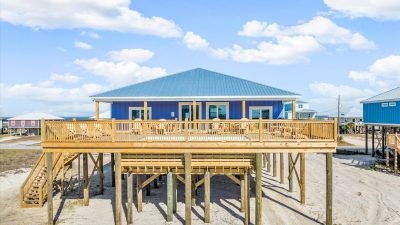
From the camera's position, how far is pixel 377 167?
100 feet

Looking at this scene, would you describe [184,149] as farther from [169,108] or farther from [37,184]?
[37,184]

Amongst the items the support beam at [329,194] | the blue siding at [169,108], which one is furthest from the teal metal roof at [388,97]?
the support beam at [329,194]

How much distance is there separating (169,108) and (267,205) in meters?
8.79

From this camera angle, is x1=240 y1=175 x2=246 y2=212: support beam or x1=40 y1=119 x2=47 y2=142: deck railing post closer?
x1=40 y1=119 x2=47 y2=142: deck railing post

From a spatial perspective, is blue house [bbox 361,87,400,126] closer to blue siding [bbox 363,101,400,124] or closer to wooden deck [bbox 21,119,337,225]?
blue siding [bbox 363,101,400,124]

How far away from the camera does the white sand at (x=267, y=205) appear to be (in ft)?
56.9

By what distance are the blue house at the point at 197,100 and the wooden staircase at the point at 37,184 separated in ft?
14.7

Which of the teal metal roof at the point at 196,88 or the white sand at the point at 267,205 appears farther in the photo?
the teal metal roof at the point at 196,88

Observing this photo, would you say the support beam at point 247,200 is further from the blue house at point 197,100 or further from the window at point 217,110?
the window at point 217,110

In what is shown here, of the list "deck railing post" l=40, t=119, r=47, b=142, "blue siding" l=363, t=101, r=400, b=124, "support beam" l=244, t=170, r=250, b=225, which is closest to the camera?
"deck railing post" l=40, t=119, r=47, b=142

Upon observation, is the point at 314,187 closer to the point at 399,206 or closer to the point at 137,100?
the point at 399,206

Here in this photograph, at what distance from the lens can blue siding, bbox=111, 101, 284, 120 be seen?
917 inches

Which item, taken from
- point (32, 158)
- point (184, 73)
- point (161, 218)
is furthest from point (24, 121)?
point (161, 218)

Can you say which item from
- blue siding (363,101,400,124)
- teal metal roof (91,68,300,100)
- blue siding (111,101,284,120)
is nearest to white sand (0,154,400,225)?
blue siding (111,101,284,120)
